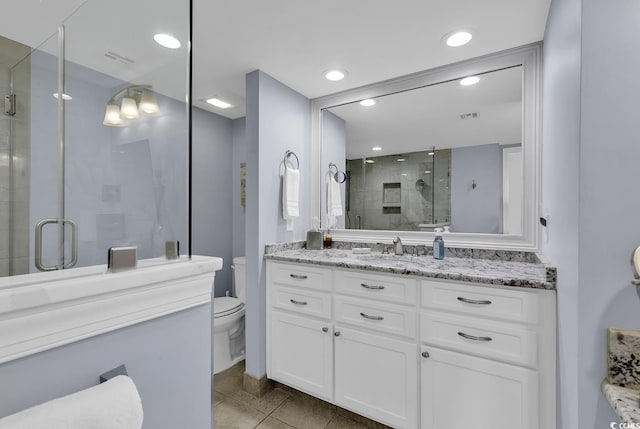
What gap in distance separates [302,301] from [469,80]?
1866mm

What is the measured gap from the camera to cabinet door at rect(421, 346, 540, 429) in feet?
4.05

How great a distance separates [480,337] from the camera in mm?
1321

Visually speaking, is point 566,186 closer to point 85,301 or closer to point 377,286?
point 377,286

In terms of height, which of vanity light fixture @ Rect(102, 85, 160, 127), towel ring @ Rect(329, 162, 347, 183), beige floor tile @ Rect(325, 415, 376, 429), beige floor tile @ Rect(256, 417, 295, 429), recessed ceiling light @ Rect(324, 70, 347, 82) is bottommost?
beige floor tile @ Rect(325, 415, 376, 429)

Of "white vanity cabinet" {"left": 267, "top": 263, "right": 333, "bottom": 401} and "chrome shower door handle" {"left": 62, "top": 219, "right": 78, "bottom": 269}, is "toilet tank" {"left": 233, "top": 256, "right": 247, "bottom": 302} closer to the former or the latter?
"white vanity cabinet" {"left": 267, "top": 263, "right": 333, "bottom": 401}

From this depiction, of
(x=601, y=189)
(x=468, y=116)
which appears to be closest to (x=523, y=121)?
(x=468, y=116)

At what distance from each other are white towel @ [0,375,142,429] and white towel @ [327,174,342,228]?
2.04m

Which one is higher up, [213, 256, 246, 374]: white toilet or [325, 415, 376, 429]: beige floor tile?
[213, 256, 246, 374]: white toilet

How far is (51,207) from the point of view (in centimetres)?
138

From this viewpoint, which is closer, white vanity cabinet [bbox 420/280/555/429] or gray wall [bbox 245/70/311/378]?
white vanity cabinet [bbox 420/280/555/429]

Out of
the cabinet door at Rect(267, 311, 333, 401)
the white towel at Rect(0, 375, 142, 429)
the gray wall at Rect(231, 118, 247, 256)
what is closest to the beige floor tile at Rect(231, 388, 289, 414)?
the cabinet door at Rect(267, 311, 333, 401)

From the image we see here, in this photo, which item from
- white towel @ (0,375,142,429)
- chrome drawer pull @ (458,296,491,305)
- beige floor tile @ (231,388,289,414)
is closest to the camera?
white towel @ (0,375,142,429)

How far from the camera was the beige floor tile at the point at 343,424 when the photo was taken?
168cm

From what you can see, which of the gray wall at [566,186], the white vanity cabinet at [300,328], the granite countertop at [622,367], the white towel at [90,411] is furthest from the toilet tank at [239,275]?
the granite countertop at [622,367]
